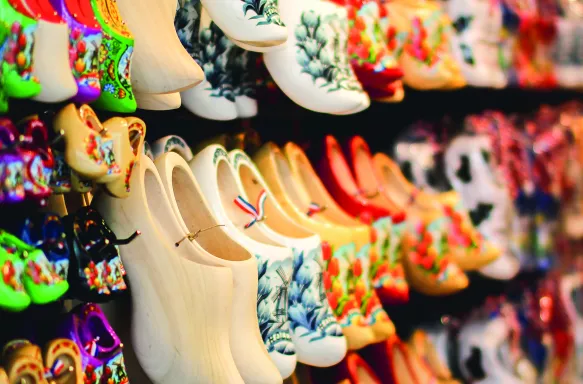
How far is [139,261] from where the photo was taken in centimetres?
101

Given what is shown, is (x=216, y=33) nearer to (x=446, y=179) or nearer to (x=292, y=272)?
(x=292, y=272)

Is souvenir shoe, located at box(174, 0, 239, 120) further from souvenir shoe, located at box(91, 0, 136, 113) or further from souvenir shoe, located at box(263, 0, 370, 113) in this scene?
souvenir shoe, located at box(91, 0, 136, 113)

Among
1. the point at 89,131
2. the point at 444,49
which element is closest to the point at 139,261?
the point at 89,131

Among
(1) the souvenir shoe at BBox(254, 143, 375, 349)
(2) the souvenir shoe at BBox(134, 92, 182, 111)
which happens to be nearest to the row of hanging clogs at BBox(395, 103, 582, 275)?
Answer: (1) the souvenir shoe at BBox(254, 143, 375, 349)

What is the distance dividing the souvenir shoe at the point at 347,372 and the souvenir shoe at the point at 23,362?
841 millimetres

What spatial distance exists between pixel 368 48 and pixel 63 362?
88 centimetres

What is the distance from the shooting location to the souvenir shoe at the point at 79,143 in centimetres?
83

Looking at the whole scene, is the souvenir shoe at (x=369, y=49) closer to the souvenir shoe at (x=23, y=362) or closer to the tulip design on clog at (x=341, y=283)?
the tulip design on clog at (x=341, y=283)

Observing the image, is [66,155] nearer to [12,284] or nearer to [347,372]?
[12,284]

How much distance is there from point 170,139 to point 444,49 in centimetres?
90

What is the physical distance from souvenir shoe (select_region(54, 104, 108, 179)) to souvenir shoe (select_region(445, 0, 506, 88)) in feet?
4.47

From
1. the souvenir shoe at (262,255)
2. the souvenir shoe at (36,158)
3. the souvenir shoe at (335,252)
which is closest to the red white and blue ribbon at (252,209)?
the souvenir shoe at (262,255)

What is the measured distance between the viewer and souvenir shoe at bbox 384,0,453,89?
1.82 m

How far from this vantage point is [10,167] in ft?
2.49
